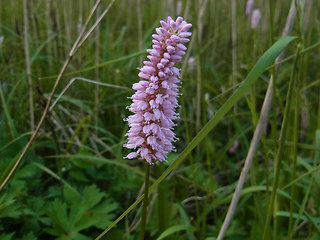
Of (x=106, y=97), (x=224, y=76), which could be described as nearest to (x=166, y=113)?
(x=106, y=97)

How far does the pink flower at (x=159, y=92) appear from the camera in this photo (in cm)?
82

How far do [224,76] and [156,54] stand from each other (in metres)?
2.87

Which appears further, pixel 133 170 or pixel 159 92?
pixel 133 170

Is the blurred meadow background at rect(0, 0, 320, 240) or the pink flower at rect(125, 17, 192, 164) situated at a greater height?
the pink flower at rect(125, 17, 192, 164)

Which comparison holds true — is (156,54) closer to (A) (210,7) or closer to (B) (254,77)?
(B) (254,77)

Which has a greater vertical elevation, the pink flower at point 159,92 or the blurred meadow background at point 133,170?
the pink flower at point 159,92

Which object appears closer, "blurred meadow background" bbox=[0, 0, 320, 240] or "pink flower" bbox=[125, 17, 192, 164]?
"pink flower" bbox=[125, 17, 192, 164]

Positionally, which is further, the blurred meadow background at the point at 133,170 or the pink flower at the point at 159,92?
the blurred meadow background at the point at 133,170

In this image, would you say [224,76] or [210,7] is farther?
[210,7]

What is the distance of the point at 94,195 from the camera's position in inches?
62.1

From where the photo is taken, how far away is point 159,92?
86 cm

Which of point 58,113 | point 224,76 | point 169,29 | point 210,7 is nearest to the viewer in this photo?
point 169,29

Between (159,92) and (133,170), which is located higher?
(159,92)

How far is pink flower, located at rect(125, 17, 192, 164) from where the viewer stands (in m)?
0.82
